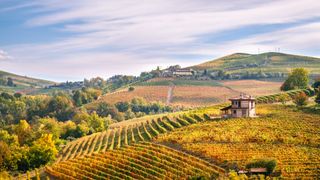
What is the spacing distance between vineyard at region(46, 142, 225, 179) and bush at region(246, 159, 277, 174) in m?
3.39

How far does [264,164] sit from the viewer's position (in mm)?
50656

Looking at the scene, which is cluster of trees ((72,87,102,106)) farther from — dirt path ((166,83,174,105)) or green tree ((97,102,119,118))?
dirt path ((166,83,174,105))

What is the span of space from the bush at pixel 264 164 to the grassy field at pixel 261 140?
1337 mm

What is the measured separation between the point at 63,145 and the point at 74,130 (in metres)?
12.4

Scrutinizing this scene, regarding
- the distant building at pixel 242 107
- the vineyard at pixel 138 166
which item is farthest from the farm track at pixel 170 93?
the vineyard at pixel 138 166

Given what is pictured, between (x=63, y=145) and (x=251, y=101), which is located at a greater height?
(x=251, y=101)

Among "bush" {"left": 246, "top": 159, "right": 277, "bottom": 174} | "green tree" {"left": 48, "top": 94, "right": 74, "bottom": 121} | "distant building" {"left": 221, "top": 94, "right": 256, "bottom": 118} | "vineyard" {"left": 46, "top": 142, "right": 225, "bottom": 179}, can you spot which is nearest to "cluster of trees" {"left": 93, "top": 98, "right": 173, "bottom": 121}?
"green tree" {"left": 48, "top": 94, "right": 74, "bottom": 121}

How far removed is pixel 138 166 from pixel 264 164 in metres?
16.1

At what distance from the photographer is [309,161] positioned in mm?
52812

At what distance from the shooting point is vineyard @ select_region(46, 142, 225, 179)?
54.2m

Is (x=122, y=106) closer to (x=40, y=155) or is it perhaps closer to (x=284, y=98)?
(x=284, y=98)

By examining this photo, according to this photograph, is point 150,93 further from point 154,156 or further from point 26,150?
point 154,156

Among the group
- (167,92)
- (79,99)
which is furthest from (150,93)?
(79,99)

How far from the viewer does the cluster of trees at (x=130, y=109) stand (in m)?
139
